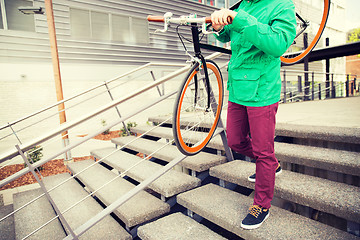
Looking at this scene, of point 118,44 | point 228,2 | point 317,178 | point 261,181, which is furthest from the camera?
point 228,2

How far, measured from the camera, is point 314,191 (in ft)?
5.41

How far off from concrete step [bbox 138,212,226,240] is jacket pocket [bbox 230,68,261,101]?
1.03m

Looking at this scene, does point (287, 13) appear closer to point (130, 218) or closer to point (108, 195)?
point (130, 218)

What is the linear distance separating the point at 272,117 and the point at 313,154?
31.0 inches

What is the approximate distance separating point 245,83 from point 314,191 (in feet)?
3.08

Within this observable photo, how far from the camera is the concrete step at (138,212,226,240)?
64.9 inches

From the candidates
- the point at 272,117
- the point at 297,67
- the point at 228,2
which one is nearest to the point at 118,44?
the point at 228,2

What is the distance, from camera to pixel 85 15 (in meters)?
7.41

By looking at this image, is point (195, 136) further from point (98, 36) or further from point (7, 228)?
point (98, 36)

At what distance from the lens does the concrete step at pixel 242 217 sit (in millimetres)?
1421

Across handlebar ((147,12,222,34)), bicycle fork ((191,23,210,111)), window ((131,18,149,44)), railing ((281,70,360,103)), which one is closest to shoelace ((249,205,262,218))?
bicycle fork ((191,23,210,111))

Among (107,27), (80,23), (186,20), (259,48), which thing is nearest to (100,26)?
(107,27)

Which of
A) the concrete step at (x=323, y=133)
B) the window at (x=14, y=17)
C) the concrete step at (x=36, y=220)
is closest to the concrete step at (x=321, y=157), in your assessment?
the concrete step at (x=323, y=133)

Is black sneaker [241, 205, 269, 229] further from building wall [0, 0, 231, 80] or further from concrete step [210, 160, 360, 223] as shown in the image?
building wall [0, 0, 231, 80]
